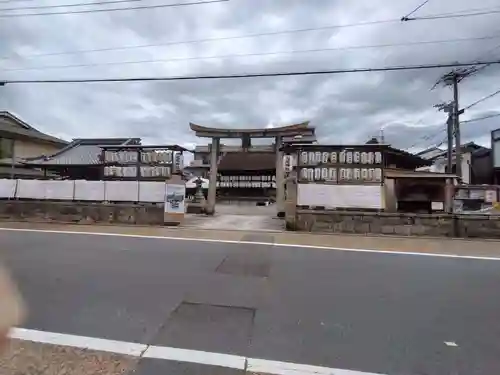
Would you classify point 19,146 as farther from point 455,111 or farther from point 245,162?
point 455,111

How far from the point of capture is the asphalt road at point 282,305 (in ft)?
11.9

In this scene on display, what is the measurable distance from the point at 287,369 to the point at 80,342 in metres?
2.04

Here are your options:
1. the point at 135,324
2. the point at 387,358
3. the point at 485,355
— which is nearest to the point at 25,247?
the point at 135,324

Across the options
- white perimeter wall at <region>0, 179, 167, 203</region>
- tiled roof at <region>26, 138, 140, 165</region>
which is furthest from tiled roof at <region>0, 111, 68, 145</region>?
white perimeter wall at <region>0, 179, 167, 203</region>

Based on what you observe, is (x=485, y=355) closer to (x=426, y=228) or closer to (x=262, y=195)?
(x=426, y=228)

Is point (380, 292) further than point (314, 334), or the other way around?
point (380, 292)

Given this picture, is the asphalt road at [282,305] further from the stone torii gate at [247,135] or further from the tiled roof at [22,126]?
the tiled roof at [22,126]

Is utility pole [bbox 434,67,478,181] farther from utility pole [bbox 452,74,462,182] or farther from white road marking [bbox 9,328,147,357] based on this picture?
white road marking [bbox 9,328,147,357]

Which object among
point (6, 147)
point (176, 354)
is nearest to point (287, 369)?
point (176, 354)

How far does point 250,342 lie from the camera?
380 centimetres

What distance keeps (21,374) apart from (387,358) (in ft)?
10.3

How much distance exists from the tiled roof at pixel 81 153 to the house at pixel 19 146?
2017 millimetres

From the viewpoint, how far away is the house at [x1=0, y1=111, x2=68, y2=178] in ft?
81.9

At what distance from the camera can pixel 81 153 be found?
26328 mm
